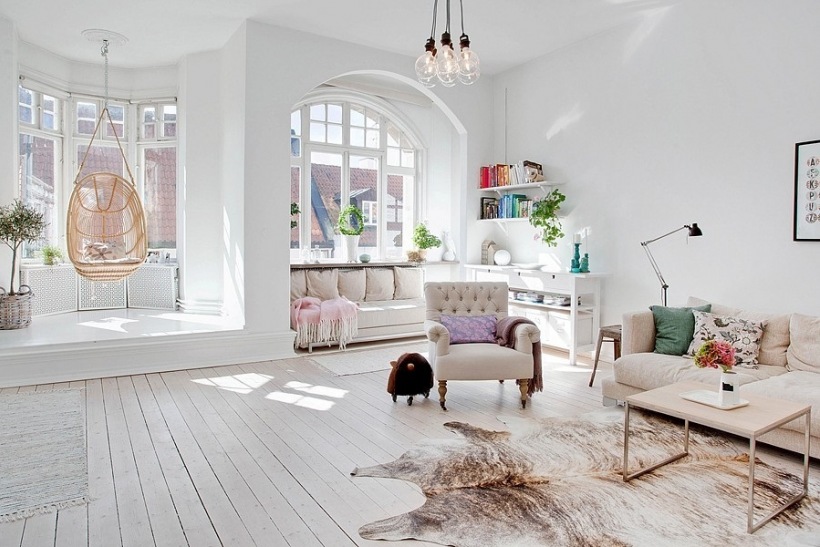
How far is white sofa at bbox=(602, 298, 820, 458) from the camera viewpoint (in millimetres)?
3197

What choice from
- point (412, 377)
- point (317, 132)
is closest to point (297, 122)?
point (317, 132)

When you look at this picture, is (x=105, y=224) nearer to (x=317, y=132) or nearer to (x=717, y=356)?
(x=317, y=132)

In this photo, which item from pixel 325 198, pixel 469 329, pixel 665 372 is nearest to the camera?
pixel 665 372

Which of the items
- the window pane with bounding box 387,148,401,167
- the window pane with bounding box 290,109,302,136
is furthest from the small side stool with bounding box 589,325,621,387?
the window pane with bounding box 290,109,302,136

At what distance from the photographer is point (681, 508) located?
2562mm

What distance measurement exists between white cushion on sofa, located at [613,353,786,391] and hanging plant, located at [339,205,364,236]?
3732 mm

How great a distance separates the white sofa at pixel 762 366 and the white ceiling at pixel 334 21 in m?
2.89

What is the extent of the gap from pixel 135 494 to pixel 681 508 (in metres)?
2.66

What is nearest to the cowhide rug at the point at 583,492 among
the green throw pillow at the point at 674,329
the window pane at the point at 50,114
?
the green throw pillow at the point at 674,329

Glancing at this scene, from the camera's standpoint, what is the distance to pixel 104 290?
6781 mm

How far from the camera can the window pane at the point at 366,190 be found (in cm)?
730

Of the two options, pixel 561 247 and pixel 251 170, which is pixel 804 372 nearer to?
pixel 561 247

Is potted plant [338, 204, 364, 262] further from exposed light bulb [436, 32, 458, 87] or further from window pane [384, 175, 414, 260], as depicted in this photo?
exposed light bulb [436, 32, 458, 87]

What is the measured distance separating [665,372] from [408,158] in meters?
5.03
